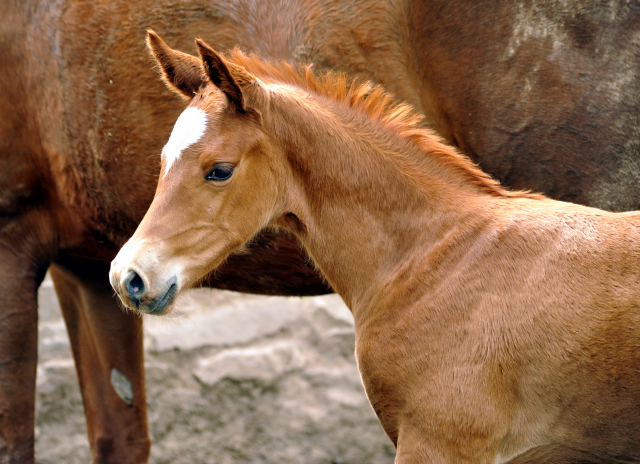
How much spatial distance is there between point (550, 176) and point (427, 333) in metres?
0.93

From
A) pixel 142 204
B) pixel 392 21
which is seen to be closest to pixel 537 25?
pixel 392 21

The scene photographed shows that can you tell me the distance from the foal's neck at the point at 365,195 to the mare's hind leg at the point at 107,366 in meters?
1.55

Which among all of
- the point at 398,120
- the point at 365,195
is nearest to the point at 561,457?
the point at 365,195

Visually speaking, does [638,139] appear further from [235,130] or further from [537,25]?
[235,130]

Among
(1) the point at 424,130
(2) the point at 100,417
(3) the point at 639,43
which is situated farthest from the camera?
(2) the point at 100,417

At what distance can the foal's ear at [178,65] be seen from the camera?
240cm

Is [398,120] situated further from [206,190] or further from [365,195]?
[206,190]

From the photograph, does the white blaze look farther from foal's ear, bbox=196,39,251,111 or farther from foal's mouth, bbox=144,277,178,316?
foal's mouth, bbox=144,277,178,316

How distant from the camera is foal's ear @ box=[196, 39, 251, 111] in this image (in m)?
2.10

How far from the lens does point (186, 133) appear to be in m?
2.21

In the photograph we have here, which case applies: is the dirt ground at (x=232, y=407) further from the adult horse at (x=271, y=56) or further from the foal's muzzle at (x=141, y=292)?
the foal's muzzle at (x=141, y=292)

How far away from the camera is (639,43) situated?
103 inches

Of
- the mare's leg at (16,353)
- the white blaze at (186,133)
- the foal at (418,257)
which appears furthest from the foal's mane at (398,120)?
the mare's leg at (16,353)

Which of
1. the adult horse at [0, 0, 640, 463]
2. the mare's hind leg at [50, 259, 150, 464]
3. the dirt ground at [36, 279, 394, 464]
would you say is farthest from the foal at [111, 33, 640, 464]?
the dirt ground at [36, 279, 394, 464]
